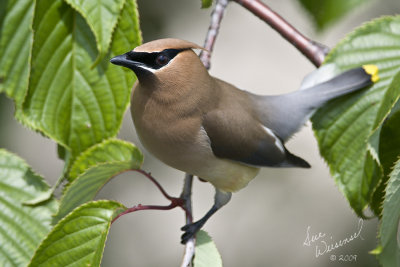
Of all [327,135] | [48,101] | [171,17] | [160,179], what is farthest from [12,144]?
[327,135]

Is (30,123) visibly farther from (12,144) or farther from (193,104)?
(12,144)

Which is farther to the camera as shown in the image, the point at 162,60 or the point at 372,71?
the point at 372,71

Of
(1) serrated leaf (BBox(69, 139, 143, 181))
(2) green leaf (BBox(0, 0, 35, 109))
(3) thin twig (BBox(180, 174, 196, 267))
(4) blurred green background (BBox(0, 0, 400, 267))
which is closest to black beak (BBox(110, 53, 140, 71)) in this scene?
(1) serrated leaf (BBox(69, 139, 143, 181))

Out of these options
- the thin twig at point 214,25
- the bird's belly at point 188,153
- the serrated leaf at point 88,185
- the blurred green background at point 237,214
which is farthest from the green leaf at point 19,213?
the blurred green background at point 237,214

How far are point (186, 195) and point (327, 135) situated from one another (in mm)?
615

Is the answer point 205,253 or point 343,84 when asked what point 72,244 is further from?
point 343,84

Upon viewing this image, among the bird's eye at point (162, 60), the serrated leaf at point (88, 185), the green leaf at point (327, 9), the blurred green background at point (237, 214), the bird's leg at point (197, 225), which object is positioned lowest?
the blurred green background at point (237, 214)

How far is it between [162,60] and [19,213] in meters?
0.82

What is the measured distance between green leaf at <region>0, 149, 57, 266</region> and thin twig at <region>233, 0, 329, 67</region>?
115 centimetres

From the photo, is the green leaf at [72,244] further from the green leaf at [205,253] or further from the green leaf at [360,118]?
the green leaf at [360,118]

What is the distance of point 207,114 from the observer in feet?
8.38

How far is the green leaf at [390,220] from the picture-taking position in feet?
6.09

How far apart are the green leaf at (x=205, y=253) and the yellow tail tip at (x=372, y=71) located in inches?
34.6

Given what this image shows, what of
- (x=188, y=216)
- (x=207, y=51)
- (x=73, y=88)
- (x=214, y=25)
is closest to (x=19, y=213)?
(x=73, y=88)
